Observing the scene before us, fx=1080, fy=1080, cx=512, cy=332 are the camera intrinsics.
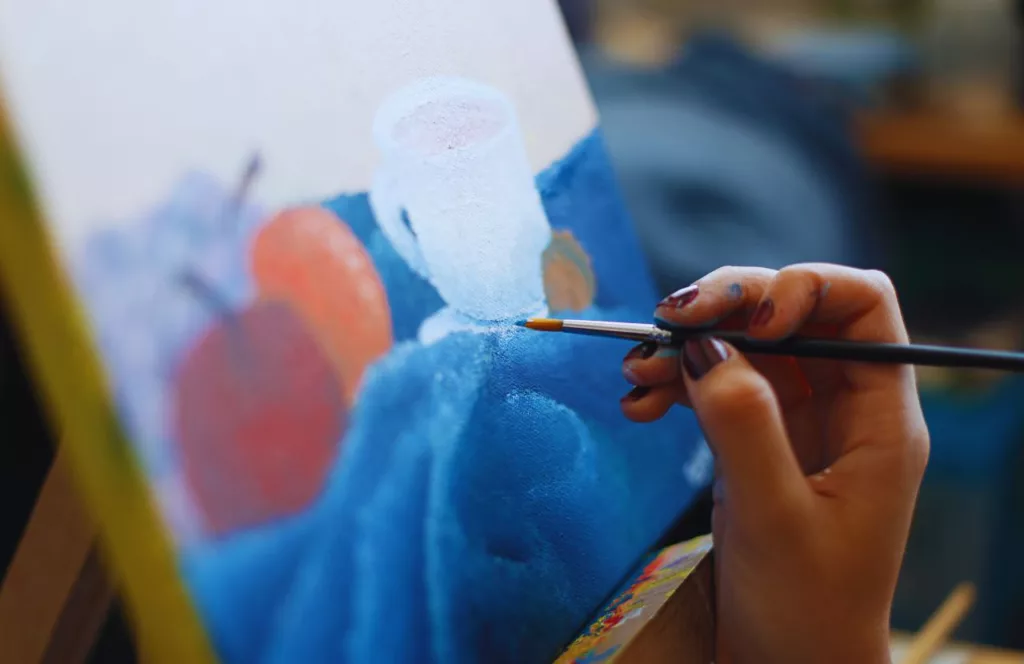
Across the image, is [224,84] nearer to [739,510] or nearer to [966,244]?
[739,510]

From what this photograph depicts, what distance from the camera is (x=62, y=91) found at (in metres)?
0.36

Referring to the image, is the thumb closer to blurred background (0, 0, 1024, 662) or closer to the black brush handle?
the black brush handle

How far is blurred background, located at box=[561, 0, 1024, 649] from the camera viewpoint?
149 cm

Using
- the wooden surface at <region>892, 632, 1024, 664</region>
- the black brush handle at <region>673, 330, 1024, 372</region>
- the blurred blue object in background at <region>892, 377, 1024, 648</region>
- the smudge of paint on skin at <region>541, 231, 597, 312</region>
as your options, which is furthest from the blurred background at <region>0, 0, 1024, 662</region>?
the black brush handle at <region>673, 330, 1024, 372</region>

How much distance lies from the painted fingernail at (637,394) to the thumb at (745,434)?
0.07 meters

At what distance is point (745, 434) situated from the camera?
0.44 m

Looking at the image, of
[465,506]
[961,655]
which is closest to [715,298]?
[465,506]

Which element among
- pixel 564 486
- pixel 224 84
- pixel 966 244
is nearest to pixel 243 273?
pixel 224 84

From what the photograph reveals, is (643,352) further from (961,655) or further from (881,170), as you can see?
(881,170)

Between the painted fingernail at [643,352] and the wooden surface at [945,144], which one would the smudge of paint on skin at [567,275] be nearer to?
the painted fingernail at [643,352]

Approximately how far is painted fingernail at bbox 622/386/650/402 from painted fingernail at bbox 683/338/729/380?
59 millimetres

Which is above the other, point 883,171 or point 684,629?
point 684,629

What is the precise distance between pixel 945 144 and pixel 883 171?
0.13m

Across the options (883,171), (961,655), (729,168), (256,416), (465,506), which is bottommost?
(883,171)
